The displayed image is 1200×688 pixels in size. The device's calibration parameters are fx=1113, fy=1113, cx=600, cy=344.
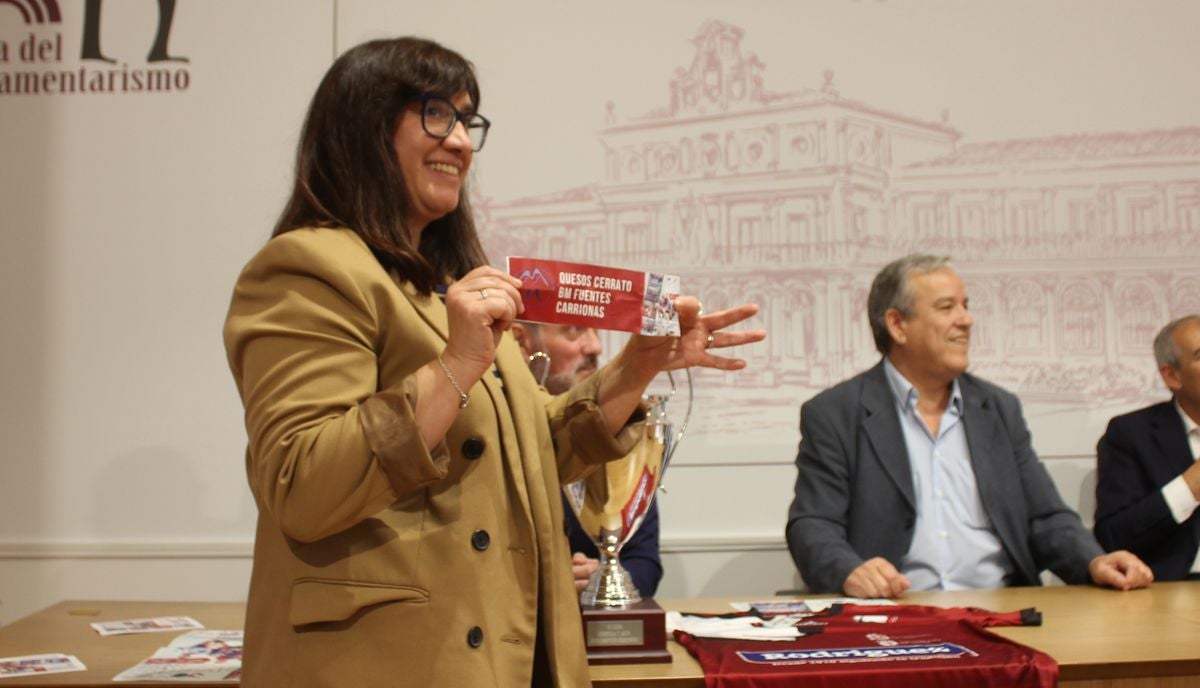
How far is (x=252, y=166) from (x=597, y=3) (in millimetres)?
1507

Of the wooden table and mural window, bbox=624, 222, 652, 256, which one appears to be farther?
mural window, bbox=624, 222, 652, 256

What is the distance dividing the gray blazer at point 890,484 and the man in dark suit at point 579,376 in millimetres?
428

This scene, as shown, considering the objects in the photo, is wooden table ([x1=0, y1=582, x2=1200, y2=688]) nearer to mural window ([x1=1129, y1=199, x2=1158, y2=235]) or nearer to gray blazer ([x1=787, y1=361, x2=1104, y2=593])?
gray blazer ([x1=787, y1=361, x2=1104, y2=593])

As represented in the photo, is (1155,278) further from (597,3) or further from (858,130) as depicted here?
(597,3)

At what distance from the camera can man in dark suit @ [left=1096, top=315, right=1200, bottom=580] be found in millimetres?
3570

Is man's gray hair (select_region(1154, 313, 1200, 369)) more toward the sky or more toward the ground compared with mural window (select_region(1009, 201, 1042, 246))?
more toward the ground

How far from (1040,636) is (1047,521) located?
1.29 m

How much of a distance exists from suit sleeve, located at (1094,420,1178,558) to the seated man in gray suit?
0.35 meters

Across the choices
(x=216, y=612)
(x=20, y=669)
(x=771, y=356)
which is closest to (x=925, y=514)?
(x=771, y=356)

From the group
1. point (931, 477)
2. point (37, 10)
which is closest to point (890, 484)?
point (931, 477)

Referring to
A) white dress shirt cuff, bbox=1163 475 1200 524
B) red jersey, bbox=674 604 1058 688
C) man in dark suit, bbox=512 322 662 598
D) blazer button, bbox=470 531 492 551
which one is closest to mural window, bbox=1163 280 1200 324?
white dress shirt cuff, bbox=1163 475 1200 524

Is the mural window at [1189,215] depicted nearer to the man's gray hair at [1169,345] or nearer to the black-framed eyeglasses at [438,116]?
the man's gray hair at [1169,345]

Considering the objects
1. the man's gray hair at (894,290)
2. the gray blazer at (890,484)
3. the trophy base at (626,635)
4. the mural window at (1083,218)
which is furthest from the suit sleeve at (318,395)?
the mural window at (1083,218)

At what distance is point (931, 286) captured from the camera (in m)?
3.76
